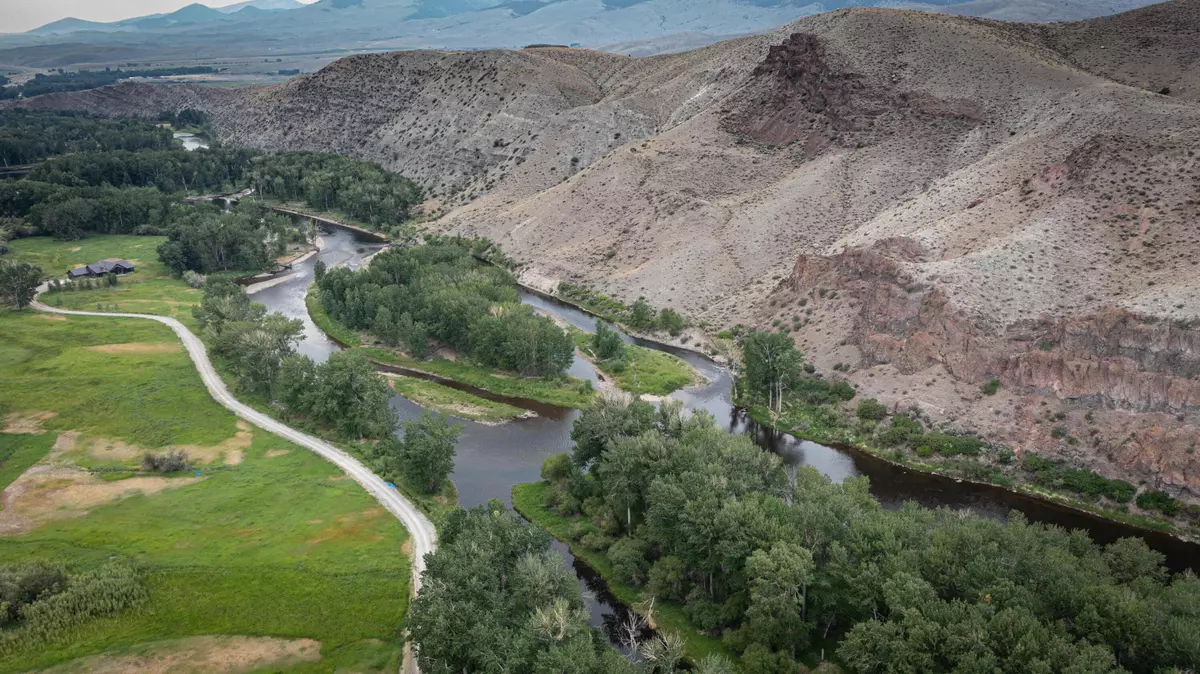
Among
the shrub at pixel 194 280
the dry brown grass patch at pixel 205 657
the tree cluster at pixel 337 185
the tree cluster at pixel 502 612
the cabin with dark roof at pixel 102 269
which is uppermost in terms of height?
the tree cluster at pixel 337 185

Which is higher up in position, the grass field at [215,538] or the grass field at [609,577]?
the grass field at [215,538]

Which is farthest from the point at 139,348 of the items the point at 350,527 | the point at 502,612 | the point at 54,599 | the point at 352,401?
the point at 502,612

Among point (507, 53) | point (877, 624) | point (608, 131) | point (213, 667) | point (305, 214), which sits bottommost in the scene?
point (213, 667)

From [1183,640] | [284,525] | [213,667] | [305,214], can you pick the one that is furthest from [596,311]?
[305,214]

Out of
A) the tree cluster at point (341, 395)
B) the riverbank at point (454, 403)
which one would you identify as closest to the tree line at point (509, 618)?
the tree cluster at point (341, 395)

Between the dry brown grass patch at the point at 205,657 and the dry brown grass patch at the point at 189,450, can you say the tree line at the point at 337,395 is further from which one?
the dry brown grass patch at the point at 205,657

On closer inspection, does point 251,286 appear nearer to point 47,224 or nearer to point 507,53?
point 47,224

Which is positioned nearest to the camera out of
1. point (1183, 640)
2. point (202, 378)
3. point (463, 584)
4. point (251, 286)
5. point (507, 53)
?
point (1183, 640)
